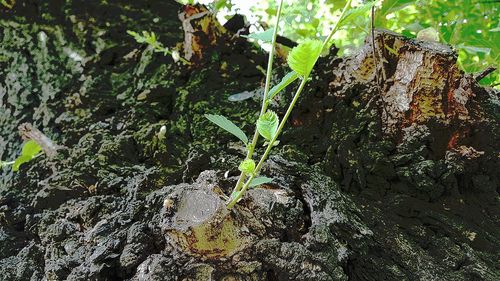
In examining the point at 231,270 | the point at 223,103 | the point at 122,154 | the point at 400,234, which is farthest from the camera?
the point at 223,103

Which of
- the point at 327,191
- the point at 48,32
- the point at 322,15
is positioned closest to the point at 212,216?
the point at 327,191

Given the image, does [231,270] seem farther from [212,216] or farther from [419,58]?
[419,58]

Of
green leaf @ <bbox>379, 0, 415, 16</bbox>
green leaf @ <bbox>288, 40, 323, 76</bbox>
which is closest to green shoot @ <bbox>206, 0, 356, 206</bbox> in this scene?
green leaf @ <bbox>288, 40, 323, 76</bbox>

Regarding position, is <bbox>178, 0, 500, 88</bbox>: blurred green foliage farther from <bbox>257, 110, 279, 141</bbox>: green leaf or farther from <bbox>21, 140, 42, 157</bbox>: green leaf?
<bbox>21, 140, 42, 157</bbox>: green leaf

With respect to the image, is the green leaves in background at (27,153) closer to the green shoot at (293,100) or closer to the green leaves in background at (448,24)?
the green shoot at (293,100)

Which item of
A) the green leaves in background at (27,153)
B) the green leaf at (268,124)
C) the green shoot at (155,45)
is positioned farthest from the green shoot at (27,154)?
the green leaf at (268,124)

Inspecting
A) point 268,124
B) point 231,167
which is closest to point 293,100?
point 268,124

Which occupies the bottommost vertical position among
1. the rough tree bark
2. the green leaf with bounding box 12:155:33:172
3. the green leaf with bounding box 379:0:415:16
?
the green leaf with bounding box 12:155:33:172
